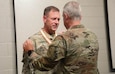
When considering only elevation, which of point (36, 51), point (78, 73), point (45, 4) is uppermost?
point (45, 4)

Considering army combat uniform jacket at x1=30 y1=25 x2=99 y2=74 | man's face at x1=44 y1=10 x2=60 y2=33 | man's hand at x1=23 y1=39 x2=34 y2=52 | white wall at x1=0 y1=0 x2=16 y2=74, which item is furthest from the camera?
white wall at x1=0 y1=0 x2=16 y2=74

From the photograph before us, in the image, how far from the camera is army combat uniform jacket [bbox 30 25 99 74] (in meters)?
1.69

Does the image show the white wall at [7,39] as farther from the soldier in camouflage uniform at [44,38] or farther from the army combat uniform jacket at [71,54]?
the army combat uniform jacket at [71,54]

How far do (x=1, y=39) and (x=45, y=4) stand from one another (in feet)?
2.32

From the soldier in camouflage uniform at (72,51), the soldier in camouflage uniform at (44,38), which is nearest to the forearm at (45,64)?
the soldier in camouflage uniform at (72,51)

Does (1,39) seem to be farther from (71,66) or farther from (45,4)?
(71,66)

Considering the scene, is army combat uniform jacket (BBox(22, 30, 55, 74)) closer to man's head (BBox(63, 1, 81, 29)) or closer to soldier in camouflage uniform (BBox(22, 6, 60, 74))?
soldier in camouflage uniform (BBox(22, 6, 60, 74))

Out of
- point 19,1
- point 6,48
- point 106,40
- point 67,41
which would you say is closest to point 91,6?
point 106,40

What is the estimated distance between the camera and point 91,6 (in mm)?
3113

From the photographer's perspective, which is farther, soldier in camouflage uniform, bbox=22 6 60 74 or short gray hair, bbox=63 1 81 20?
soldier in camouflage uniform, bbox=22 6 60 74

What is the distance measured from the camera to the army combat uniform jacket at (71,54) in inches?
66.4

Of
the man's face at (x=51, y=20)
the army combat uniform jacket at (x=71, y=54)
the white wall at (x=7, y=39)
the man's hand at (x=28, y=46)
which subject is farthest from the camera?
the white wall at (x=7, y=39)

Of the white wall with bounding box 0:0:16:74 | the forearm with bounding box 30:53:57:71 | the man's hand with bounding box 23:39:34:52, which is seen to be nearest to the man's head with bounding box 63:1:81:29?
the forearm with bounding box 30:53:57:71

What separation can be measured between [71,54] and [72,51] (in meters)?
0.03
